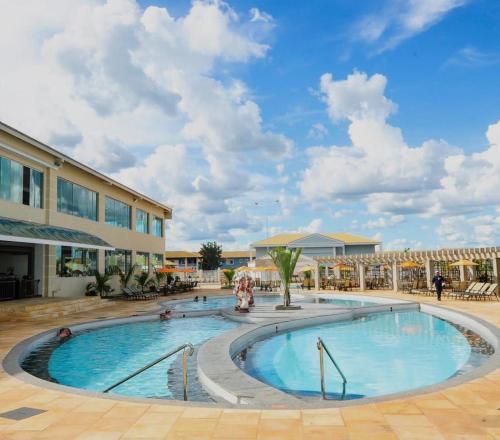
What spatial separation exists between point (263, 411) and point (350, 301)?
22.3 metres

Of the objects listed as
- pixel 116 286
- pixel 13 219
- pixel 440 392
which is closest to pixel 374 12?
pixel 440 392

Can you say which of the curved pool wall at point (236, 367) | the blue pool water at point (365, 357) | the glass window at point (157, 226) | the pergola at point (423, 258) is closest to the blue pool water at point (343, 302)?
the pergola at point (423, 258)

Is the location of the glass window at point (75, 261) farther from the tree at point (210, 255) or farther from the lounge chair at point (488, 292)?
the tree at point (210, 255)

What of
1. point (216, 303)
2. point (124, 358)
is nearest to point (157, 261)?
point (216, 303)

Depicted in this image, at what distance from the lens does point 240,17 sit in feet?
41.5

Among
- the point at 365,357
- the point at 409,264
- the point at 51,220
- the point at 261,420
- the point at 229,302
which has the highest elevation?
the point at 51,220

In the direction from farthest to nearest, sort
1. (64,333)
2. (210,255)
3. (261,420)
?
(210,255) → (64,333) → (261,420)

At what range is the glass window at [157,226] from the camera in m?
38.1

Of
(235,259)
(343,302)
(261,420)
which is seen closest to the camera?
(261,420)

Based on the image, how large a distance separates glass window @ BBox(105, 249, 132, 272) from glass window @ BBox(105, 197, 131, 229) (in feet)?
6.19

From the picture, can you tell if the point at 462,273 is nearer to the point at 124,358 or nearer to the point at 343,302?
the point at 343,302

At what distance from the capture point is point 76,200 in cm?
2436

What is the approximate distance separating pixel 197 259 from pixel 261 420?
2994 inches

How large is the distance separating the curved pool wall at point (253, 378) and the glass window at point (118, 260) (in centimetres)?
1623
